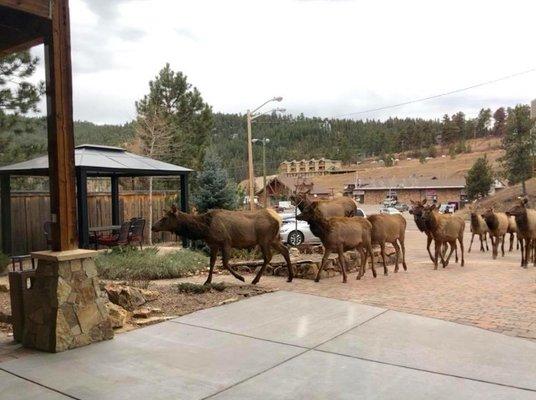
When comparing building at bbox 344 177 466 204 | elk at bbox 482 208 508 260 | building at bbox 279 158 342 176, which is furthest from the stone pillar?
building at bbox 279 158 342 176

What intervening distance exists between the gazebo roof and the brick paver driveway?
5124mm

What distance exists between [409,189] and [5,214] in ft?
244

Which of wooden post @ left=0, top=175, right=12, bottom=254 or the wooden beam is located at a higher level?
the wooden beam

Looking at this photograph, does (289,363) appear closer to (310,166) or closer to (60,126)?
(60,126)

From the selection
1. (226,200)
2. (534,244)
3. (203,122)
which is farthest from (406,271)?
(203,122)

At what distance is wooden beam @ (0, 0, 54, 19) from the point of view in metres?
4.95

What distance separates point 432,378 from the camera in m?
4.37

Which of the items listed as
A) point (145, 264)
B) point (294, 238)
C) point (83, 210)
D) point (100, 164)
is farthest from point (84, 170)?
point (294, 238)

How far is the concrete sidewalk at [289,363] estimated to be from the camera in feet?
13.5

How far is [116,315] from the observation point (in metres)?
6.25

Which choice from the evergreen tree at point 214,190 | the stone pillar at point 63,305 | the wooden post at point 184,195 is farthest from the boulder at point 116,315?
the evergreen tree at point 214,190

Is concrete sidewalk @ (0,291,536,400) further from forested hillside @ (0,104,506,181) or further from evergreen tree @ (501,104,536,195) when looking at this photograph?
forested hillside @ (0,104,506,181)

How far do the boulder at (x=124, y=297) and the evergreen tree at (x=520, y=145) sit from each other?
146ft

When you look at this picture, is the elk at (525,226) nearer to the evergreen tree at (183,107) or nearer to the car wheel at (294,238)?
the car wheel at (294,238)
